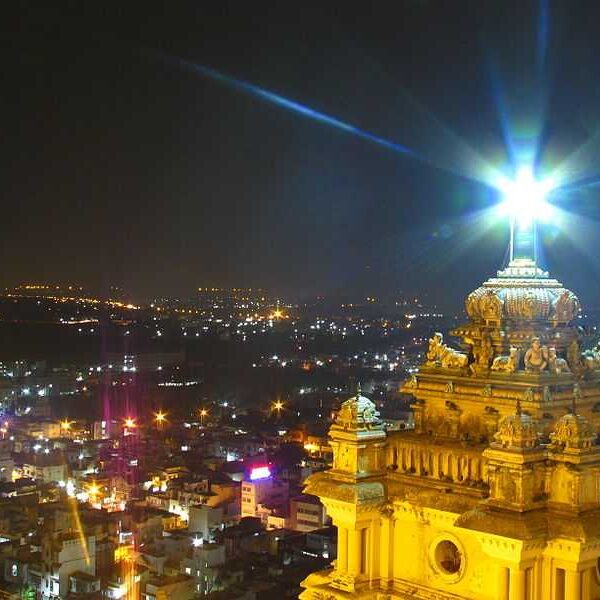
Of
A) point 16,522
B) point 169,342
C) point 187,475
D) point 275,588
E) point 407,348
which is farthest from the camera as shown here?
point 169,342

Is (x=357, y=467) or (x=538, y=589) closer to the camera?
(x=538, y=589)

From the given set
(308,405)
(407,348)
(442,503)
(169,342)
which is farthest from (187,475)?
(169,342)

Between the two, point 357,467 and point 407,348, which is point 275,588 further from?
point 407,348

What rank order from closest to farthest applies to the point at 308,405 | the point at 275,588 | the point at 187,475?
the point at 275,588 < the point at 187,475 < the point at 308,405

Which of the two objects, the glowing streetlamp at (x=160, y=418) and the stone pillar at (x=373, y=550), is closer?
the stone pillar at (x=373, y=550)

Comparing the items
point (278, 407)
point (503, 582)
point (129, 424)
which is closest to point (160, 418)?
point (129, 424)

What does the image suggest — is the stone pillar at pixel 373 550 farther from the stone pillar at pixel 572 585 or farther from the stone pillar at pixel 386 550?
the stone pillar at pixel 572 585

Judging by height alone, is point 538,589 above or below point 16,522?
above

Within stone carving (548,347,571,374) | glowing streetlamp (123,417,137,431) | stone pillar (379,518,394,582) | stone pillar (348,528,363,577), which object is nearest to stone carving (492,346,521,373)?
stone carving (548,347,571,374)

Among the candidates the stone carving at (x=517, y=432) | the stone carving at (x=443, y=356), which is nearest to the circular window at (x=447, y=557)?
the stone carving at (x=517, y=432)
